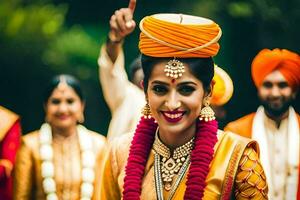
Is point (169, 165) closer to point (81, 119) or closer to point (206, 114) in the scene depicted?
point (206, 114)

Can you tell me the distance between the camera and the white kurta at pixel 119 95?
497 centimetres

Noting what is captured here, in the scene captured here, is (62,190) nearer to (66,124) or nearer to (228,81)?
(66,124)

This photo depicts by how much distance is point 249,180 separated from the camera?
2932 millimetres

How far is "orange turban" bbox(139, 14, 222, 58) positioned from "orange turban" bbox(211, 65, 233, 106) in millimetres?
1626

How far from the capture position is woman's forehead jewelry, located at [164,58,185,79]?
2.89 m

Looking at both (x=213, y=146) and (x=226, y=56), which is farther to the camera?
(x=226, y=56)

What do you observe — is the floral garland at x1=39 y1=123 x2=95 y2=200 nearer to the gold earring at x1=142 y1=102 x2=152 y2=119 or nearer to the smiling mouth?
the gold earring at x1=142 y1=102 x2=152 y2=119

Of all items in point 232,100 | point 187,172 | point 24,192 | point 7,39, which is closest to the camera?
point 187,172

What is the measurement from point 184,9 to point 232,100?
2.21 ft

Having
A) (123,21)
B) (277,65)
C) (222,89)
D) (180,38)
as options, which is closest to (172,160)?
(180,38)

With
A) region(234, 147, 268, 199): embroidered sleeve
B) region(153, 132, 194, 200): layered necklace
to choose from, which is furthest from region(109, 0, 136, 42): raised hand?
region(234, 147, 268, 199): embroidered sleeve

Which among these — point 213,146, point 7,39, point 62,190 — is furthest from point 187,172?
point 7,39

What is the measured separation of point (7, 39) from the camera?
5.34m

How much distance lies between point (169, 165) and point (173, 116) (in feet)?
0.78
